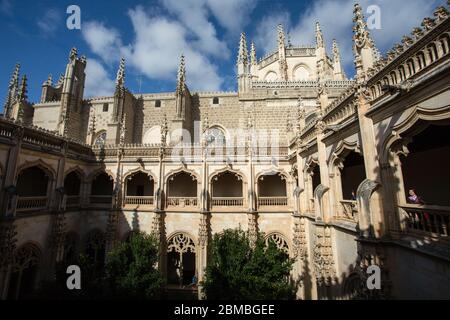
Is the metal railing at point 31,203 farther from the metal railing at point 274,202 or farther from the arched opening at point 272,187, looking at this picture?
the arched opening at point 272,187

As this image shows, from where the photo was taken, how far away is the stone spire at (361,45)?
26.1 ft

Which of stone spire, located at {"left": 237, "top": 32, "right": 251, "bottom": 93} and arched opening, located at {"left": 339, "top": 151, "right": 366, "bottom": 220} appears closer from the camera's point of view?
arched opening, located at {"left": 339, "top": 151, "right": 366, "bottom": 220}

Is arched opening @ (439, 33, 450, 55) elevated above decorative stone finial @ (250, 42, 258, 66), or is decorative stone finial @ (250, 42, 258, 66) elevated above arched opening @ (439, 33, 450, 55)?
decorative stone finial @ (250, 42, 258, 66)

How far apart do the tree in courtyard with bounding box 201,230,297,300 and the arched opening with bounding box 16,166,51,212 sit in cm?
1159

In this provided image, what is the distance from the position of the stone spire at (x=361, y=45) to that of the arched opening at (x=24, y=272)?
18840mm

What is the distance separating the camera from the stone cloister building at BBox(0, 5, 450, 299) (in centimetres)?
613

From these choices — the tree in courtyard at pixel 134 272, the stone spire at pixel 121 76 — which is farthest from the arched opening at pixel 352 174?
the stone spire at pixel 121 76

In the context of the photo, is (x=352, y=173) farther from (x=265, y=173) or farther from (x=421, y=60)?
(x=421, y=60)

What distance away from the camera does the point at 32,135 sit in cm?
1365

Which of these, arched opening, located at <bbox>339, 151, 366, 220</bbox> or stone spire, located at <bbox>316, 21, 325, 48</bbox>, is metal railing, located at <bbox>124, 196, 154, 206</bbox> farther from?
stone spire, located at <bbox>316, 21, 325, 48</bbox>

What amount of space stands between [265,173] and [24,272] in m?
16.7

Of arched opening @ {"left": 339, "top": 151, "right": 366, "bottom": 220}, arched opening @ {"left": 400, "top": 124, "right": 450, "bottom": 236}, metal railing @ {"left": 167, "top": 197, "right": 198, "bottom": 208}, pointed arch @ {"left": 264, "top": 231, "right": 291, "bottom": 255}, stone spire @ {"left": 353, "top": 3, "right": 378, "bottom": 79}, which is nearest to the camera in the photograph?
stone spire @ {"left": 353, "top": 3, "right": 378, "bottom": 79}

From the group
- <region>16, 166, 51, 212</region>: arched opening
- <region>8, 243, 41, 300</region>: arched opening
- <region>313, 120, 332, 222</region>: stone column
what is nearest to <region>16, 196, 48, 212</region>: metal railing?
<region>16, 166, 51, 212</region>: arched opening
